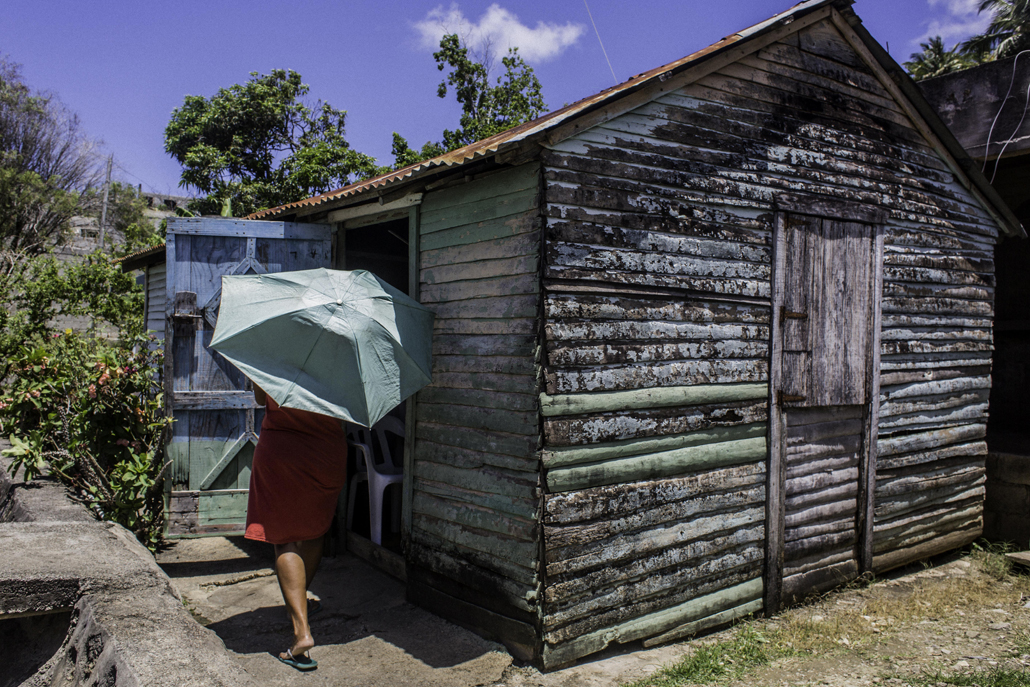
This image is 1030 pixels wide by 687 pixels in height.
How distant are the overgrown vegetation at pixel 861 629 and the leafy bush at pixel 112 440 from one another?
12.8 ft

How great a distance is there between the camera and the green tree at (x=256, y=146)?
58.9 feet

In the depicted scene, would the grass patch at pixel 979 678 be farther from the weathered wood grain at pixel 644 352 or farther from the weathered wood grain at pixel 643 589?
the weathered wood grain at pixel 644 352

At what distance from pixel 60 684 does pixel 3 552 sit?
809 mm

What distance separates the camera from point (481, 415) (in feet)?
13.4

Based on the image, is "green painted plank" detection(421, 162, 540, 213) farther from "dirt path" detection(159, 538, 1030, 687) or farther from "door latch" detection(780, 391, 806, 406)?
"dirt path" detection(159, 538, 1030, 687)

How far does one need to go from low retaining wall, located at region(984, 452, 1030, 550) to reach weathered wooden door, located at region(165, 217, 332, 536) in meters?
7.11

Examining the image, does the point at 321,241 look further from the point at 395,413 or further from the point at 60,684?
the point at 60,684

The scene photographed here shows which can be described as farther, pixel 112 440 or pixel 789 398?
pixel 112 440

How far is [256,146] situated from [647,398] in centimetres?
1887

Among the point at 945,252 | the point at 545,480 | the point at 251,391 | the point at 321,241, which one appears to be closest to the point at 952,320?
the point at 945,252

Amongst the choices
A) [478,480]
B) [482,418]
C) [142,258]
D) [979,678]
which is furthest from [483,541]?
[142,258]

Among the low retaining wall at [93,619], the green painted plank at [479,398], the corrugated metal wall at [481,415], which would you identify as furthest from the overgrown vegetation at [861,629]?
the low retaining wall at [93,619]

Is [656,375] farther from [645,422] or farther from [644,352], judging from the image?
[645,422]

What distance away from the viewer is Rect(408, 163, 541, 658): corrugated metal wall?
149 inches
